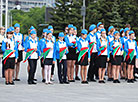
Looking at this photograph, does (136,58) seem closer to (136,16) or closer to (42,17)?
(136,16)

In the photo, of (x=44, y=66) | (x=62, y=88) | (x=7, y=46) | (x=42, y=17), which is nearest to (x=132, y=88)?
(x=62, y=88)

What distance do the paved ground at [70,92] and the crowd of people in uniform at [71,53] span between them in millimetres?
465

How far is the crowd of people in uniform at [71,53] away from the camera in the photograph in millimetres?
15273

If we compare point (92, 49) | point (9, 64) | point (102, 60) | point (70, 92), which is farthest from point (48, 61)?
point (70, 92)

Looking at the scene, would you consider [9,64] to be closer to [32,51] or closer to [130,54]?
[32,51]

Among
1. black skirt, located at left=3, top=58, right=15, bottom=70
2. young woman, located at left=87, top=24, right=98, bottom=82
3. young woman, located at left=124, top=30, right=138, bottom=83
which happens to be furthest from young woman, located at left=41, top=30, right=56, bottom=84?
young woman, located at left=124, top=30, right=138, bottom=83

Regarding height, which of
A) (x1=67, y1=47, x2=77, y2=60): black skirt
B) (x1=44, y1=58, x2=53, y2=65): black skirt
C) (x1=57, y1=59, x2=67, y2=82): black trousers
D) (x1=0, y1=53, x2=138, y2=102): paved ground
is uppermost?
(x1=67, y1=47, x2=77, y2=60): black skirt

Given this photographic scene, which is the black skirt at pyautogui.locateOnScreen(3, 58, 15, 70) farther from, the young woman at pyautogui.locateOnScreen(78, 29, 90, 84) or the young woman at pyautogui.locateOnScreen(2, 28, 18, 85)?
the young woman at pyautogui.locateOnScreen(78, 29, 90, 84)

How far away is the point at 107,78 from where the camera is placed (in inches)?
695

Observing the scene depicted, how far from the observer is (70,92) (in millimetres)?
12945

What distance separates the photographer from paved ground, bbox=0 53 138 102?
11.5m

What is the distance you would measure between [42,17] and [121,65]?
4315 inches

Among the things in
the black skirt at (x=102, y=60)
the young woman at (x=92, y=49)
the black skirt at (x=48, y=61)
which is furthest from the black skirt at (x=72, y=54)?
the black skirt at (x=48, y=61)

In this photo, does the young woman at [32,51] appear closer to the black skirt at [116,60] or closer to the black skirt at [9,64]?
the black skirt at [9,64]
